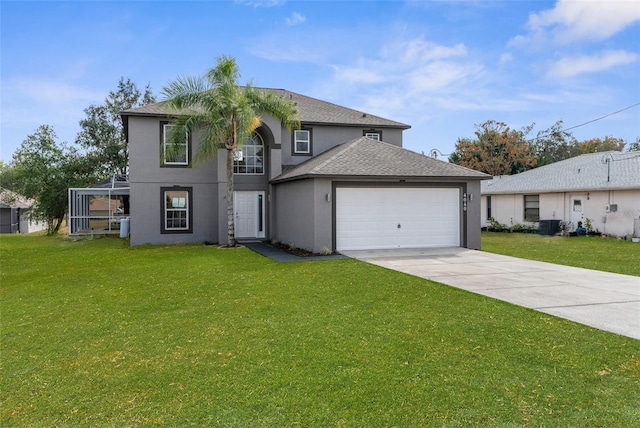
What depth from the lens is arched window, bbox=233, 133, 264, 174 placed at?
720 inches

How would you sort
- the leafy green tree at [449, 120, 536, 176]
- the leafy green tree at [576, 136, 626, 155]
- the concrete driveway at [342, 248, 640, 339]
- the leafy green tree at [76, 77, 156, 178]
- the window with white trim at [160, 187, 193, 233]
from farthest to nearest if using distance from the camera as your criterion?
the leafy green tree at [576, 136, 626, 155] < the leafy green tree at [449, 120, 536, 176] < the leafy green tree at [76, 77, 156, 178] < the window with white trim at [160, 187, 193, 233] < the concrete driveway at [342, 248, 640, 339]

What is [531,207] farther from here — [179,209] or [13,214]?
[13,214]

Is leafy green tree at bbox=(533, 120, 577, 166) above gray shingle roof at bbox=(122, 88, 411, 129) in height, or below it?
above

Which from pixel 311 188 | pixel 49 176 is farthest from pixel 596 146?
pixel 49 176

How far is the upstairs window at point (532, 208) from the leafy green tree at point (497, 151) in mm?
14160

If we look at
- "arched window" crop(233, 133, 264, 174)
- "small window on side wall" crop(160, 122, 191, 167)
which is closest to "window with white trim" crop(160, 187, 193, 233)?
"small window on side wall" crop(160, 122, 191, 167)

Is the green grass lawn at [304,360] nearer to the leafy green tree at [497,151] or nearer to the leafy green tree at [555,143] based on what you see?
the leafy green tree at [497,151]

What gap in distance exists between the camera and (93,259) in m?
13.3

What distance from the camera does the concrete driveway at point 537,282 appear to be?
6.27 m

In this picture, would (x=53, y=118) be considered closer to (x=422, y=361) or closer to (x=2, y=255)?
(x=2, y=255)

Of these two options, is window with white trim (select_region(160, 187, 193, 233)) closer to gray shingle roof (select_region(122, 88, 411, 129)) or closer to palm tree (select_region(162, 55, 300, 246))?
palm tree (select_region(162, 55, 300, 246))

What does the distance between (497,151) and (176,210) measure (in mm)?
30663

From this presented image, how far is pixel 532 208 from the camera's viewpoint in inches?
947

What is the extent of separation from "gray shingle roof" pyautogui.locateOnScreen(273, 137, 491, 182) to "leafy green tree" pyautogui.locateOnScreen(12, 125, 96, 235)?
54.7ft
